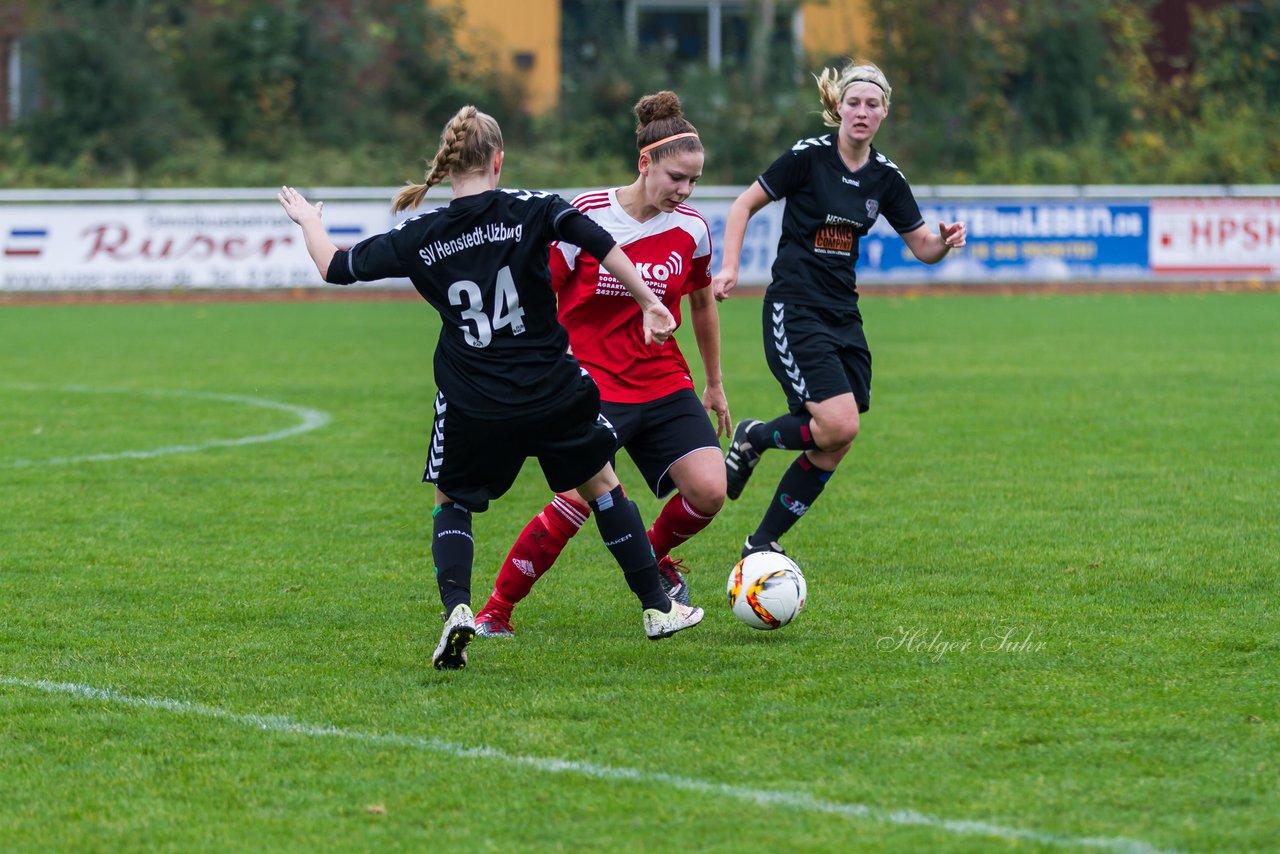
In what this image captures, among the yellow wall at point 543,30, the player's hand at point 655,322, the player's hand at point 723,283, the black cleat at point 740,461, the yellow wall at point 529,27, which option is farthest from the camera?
the yellow wall at point 529,27

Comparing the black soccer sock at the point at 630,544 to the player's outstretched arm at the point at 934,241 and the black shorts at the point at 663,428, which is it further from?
the player's outstretched arm at the point at 934,241

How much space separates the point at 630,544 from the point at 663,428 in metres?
0.58

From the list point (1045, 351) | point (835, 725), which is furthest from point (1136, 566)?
point (1045, 351)

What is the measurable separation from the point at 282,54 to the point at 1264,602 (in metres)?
29.5

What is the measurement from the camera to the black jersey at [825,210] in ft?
21.2

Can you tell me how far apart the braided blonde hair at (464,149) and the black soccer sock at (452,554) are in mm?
996

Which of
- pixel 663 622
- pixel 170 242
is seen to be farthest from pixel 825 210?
pixel 170 242

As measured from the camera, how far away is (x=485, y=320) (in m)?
4.91

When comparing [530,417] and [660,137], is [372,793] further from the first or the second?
[660,137]

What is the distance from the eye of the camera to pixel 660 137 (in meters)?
5.47

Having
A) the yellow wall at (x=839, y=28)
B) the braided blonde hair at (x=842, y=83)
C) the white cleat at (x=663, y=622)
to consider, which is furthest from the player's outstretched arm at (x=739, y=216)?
the yellow wall at (x=839, y=28)

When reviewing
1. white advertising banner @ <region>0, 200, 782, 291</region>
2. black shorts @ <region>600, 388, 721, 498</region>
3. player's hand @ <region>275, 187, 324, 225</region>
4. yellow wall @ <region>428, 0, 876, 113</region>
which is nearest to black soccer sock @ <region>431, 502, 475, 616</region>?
black shorts @ <region>600, 388, 721, 498</region>

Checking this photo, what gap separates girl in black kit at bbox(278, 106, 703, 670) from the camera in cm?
486

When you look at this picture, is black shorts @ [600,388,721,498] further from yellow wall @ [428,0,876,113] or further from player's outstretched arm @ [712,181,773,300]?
yellow wall @ [428,0,876,113]
